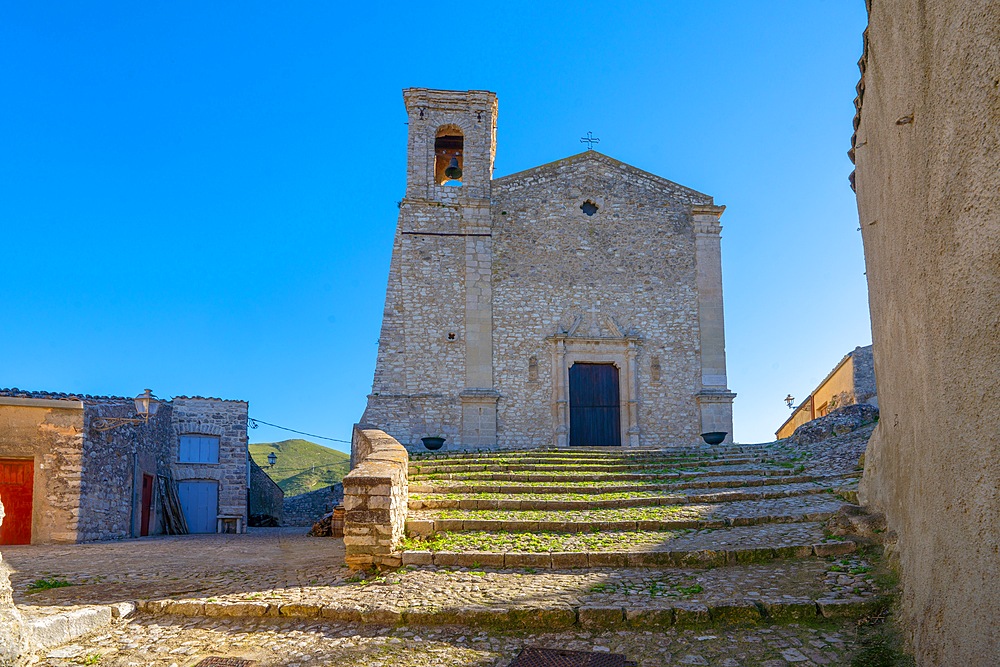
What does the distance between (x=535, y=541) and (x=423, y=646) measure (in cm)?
247

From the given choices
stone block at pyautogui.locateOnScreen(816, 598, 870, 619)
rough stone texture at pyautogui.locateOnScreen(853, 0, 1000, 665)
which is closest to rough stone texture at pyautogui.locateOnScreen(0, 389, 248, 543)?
stone block at pyautogui.locateOnScreen(816, 598, 870, 619)

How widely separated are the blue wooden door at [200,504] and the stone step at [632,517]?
46.8ft

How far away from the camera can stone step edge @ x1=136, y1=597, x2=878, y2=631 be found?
475cm

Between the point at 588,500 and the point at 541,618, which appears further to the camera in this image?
the point at 588,500

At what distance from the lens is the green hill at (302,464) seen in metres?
39.4

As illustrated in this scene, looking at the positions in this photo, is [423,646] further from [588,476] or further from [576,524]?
[588,476]

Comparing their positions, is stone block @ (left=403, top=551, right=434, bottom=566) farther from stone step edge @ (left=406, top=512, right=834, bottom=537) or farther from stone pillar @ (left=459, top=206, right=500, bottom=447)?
stone pillar @ (left=459, top=206, right=500, bottom=447)

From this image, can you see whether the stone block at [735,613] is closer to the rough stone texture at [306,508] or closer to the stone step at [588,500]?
the stone step at [588,500]

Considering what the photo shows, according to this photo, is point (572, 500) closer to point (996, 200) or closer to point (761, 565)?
point (761, 565)

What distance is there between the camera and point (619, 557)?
6270 mm

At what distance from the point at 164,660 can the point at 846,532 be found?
16.8ft

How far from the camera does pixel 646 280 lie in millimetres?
16766

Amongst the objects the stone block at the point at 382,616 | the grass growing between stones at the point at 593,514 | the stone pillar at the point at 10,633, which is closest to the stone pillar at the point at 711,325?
the grass growing between stones at the point at 593,514

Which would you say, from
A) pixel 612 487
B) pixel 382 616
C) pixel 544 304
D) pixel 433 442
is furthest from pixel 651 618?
pixel 544 304
